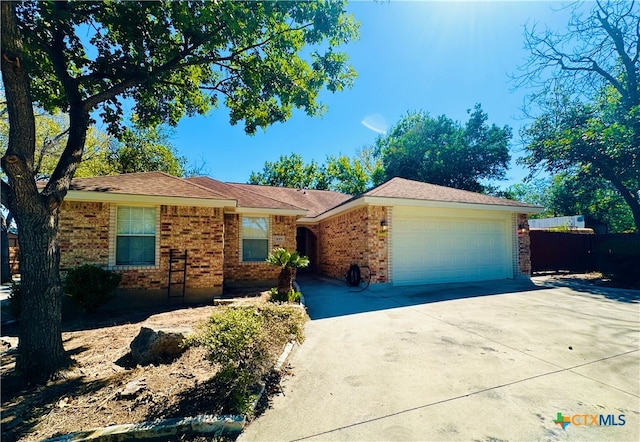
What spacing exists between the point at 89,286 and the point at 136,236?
5.40 feet

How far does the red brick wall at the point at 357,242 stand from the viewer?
9.32 meters

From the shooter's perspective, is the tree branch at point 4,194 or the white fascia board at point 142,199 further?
the white fascia board at point 142,199

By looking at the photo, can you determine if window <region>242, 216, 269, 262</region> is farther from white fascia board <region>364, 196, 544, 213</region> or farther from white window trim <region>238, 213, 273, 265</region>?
white fascia board <region>364, 196, 544, 213</region>

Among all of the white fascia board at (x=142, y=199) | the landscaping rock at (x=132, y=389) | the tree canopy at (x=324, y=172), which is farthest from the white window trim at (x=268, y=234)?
Result: the tree canopy at (x=324, y=172)

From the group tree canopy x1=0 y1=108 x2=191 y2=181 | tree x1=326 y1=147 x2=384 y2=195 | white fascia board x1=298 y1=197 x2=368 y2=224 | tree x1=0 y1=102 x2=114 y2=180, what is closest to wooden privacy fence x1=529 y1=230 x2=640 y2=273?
white fascia board x1=298 y1=197 x2=368 y2=224

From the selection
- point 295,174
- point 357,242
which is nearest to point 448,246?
point 357,242

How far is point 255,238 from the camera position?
10.4 metres

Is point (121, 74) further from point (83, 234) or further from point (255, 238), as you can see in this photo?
point (255, 238)

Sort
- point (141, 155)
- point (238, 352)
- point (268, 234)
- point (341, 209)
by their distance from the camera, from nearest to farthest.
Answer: point (238, 352)
point (268, 234)
point (341, 209)
point (141, 155)

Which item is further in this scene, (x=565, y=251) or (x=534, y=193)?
(x=534, y=193)

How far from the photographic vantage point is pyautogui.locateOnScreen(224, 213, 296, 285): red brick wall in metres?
10.0

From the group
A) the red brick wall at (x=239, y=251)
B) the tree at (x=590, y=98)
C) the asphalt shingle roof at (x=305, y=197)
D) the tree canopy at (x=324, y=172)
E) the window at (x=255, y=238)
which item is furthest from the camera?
the tree canopy at (x=324, y=172)

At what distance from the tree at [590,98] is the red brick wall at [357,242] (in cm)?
1081

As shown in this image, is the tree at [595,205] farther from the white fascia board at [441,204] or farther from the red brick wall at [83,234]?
the red brick wall at [83,234]
